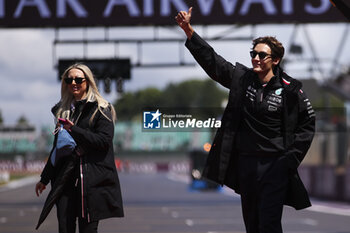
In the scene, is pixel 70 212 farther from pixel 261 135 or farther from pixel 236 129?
pixel 261 135

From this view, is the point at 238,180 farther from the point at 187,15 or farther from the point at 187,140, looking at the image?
the point at 187,140

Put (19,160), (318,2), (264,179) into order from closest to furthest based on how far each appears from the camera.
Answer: (264,179) < (318,2) < (19,160)

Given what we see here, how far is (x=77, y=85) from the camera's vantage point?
5.44m

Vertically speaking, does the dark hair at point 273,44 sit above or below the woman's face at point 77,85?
above

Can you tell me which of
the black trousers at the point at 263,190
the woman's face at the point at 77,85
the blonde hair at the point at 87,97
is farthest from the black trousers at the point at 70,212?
the black trousers at the point at 263,190

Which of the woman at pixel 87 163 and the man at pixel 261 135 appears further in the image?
the woman at pixel 87 163

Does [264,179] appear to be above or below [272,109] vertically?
below

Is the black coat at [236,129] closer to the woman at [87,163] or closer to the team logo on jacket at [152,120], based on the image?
the woman at [87,163]

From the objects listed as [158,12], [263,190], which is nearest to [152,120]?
[263,190]

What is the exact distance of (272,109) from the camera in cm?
507

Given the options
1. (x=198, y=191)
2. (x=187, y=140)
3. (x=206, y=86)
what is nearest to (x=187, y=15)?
(x=198, y=191)

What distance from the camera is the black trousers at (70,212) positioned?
5.21m

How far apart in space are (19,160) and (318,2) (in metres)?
82.2

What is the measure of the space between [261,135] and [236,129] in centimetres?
20
